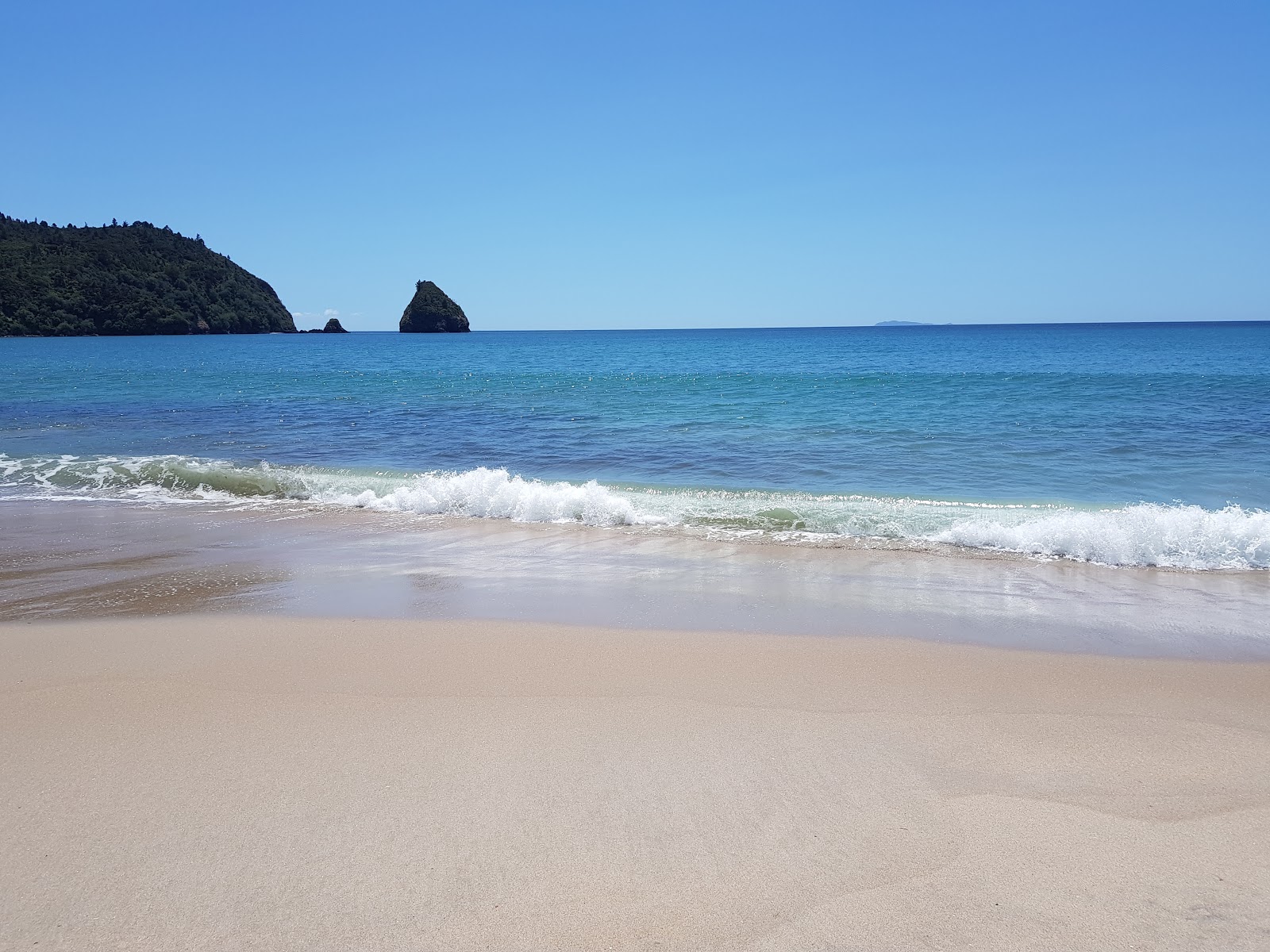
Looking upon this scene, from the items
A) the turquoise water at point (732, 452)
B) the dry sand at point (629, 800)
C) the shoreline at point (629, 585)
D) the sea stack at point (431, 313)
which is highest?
the sea stack at point (431, 313)

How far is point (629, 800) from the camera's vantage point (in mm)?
3229

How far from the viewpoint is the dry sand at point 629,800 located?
101 inches

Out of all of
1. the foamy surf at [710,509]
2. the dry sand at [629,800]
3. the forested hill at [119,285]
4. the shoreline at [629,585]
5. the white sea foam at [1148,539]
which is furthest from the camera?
the forested hill at [119,285]

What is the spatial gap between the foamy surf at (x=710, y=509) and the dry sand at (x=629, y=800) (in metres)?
3.30

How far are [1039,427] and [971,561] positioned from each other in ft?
39.9

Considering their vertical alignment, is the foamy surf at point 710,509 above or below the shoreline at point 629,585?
above

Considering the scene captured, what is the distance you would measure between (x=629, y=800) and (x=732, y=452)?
40.7ft

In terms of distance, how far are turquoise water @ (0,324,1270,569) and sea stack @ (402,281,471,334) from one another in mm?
121368

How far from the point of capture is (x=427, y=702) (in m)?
4.27

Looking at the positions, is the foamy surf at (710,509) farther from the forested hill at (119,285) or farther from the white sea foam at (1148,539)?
the forested hill at (119,285)

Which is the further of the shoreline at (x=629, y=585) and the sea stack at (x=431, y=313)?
the sea stack at (x=431, y=313)

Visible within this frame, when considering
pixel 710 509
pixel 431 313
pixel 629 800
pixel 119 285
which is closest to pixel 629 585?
pixel 710 509

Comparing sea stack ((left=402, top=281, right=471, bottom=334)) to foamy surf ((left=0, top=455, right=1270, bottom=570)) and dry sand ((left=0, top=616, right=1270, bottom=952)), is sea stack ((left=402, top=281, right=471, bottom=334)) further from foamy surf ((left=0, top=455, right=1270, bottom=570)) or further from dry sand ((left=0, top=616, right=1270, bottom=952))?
dry sand ((left=0, top=616, right=1270, bottom=952))

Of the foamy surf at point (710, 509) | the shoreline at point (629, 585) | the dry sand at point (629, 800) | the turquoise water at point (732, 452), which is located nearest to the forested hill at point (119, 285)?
the turquoise water at point (732, 452)
